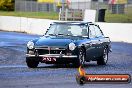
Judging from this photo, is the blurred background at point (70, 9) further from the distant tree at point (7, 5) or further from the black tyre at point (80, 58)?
the black tyre at point (80, 58)

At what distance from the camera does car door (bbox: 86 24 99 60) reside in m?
15.8

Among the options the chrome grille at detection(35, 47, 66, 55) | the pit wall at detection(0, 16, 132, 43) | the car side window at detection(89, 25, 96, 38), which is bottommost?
the pit wall at detection(0, 16, 132, 43)

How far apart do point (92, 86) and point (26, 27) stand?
3652 cm

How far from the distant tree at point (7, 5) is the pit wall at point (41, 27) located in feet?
94.2

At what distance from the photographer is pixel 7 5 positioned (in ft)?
263

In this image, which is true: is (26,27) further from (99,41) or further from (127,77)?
(127,77)

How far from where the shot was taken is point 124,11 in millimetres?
60625

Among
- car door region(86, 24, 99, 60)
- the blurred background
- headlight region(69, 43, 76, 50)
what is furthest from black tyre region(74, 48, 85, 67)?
the blurred background

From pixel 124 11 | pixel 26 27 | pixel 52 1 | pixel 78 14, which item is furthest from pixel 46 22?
pixel 52 1

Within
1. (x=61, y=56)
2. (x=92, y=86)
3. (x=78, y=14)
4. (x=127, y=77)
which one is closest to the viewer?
(x=127, y=77)

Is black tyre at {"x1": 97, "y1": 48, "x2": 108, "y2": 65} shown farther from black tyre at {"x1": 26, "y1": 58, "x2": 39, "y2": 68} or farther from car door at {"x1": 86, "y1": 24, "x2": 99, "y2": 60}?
black tyre at {"x1": 26, "y1": 58, "x2": 39, "y2": 68}

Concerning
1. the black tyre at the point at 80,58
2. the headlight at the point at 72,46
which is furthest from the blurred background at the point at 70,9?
the headlight at the point at 72,46

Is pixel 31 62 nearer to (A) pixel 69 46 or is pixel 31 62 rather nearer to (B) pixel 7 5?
(A) pixel 69 46

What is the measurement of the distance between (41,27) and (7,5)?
3848 cm
